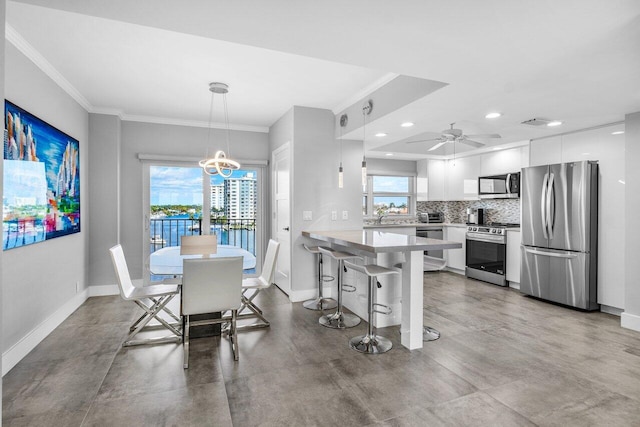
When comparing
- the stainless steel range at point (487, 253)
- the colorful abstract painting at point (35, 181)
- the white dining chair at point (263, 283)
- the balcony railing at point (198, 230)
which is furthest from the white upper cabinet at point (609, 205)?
the colorful abstract painting at point (35, 181)

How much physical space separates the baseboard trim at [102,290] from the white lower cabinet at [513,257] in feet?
18.4

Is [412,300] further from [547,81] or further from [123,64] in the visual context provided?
[123,64]

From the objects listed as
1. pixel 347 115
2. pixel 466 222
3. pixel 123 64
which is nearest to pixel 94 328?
pixel 123 64

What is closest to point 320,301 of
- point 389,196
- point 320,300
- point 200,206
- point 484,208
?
point 320,300

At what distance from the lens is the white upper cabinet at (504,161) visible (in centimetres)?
511

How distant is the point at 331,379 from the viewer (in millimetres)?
2416

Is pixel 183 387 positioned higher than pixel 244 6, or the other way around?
pixel 244 6

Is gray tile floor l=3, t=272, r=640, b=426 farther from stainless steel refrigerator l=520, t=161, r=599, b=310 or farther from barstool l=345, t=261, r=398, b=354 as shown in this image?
stainless steel refrigerator l=520, t=161, r=599, b=310

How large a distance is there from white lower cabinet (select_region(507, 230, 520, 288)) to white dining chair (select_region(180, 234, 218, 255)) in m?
4.23

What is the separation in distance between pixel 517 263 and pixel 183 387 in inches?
185

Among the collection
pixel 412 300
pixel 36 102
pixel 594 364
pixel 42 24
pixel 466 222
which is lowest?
pixel 594 364

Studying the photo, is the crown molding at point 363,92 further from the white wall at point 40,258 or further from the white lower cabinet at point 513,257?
the white lower cabinet at point 513,257

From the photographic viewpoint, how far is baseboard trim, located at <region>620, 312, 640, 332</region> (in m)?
3.39

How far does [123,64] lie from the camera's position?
316 centimetres
